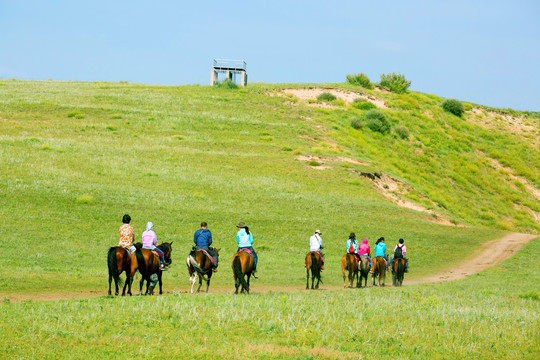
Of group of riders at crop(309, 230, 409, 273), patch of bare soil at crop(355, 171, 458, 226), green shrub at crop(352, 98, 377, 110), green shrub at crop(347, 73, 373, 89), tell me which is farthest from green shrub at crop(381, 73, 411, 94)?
group of riders at crop(309, 230, 409, 273)

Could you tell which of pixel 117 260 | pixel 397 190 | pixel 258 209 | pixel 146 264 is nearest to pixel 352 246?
pixel 146 264

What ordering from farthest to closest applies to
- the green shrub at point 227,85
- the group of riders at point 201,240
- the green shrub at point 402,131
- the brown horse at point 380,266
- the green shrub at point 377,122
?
the green shrub at point 227,85 < the green shrub at point 402,131 < the green shrub at point 377,122 < the brown horse at point 380,266 < the group of riders at point 201,240

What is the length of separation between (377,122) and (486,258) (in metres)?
46.7

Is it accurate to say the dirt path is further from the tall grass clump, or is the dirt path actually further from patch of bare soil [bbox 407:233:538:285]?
the tall grass clump

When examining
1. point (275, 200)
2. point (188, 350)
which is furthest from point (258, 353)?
point (275, 200)

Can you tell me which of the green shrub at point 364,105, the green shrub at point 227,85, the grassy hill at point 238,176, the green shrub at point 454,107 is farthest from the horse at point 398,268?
the green shrub at point 454,107

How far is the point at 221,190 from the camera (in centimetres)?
4762

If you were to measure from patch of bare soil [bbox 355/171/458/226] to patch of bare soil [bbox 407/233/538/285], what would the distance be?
20.7ft

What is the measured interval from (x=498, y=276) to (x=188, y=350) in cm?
2559

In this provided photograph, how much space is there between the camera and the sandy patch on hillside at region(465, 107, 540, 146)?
102 metres

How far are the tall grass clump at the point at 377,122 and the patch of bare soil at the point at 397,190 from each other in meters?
23.0

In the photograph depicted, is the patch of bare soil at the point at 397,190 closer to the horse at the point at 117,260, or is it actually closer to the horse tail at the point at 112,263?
the horse at the point at 117,260

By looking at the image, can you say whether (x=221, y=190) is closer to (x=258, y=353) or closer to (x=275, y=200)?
(x=275, y=200)

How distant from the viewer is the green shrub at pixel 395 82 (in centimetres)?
11381
